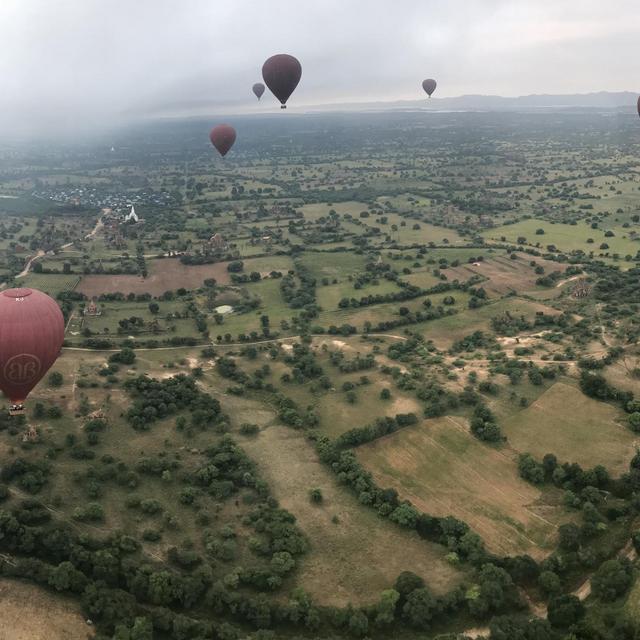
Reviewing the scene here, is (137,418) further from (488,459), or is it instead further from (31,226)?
(31,226)

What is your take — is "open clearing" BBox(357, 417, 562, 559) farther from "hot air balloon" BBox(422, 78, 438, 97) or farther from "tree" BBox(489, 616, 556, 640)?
"hot air balloon" BBox(422, 78, 438, 97)

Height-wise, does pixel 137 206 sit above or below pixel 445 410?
above

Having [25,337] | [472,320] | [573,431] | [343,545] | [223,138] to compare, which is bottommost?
[343,545]

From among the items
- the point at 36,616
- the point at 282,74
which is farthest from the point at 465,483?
the point at 282,74

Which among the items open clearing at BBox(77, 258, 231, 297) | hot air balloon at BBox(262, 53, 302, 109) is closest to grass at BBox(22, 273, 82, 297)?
open clearing at BBox(77, 258, 231, 297)

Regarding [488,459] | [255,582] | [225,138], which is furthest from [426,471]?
[225,138]

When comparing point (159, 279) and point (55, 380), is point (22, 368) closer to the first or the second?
point (55, 380)
